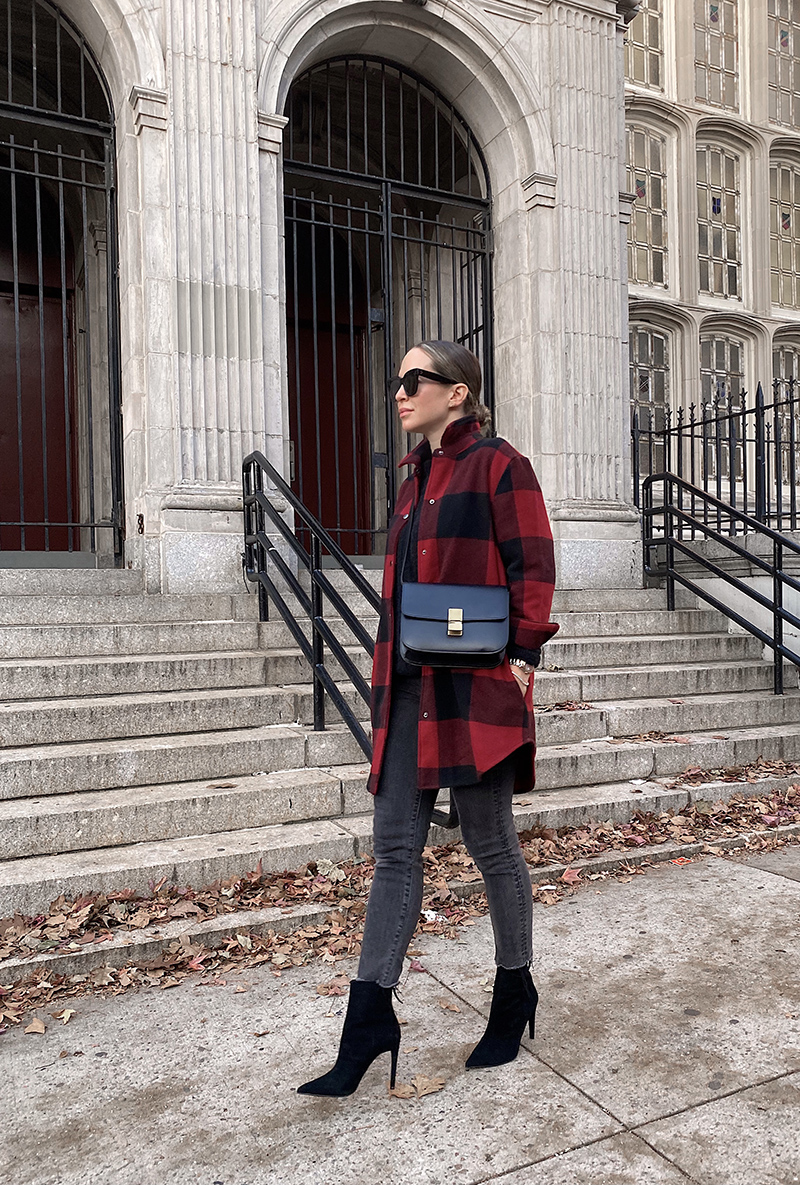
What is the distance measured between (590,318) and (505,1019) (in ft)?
23.7

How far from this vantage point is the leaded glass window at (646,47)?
1267 cm

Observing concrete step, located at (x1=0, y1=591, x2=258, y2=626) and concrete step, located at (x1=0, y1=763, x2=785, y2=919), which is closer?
concrete step, located at (x1=0, y1=763, x2=785, y2=919)

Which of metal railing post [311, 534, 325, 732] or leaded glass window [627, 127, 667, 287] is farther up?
leaded glass window [627, 127, 667, 287]

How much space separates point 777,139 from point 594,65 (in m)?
6.53

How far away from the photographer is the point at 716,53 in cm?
1345

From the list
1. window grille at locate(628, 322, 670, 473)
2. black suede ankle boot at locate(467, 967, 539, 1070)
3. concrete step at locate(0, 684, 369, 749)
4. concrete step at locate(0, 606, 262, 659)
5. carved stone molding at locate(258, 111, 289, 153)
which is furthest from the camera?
window grille at locate(628, 322, 670, 473)

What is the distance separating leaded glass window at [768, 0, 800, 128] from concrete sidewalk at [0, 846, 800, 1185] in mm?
14119

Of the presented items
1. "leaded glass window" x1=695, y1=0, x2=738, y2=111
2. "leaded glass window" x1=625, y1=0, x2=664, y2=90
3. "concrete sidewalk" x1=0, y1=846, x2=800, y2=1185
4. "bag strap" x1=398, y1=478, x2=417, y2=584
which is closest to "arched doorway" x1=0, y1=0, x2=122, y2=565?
"concrete sidewalk" x1=0, y1=846, x2=800, y2=1185

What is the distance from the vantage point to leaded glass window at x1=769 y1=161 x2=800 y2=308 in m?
13.7

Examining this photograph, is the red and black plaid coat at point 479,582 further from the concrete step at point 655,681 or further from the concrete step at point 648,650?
the concrete step at point 648,650

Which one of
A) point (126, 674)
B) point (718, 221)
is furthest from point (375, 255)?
point (126, 674)

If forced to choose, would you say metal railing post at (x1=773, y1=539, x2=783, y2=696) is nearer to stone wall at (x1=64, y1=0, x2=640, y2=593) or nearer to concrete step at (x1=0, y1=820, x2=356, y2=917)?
stone wall at (x1=64, y1=0, x2=640, y2=593)

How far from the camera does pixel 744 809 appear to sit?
4906 millimetres

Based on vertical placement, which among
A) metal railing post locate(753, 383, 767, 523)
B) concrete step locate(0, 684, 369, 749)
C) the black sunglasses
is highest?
metal railing post locate(753, 383, 767, 523)
